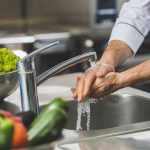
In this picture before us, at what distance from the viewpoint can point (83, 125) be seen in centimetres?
166

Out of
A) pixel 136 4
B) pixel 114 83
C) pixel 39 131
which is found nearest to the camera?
pixel 39 131

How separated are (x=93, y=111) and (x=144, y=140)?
0.56 meters

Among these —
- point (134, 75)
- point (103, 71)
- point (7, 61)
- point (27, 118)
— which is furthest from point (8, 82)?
point (27, 118)

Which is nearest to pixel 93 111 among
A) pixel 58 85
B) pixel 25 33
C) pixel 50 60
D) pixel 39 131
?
pixel 58 85

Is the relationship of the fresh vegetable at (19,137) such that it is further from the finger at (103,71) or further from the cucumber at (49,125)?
the finger at (103,71)

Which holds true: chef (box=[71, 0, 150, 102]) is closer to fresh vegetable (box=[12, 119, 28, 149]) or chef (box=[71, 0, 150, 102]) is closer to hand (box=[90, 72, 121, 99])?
hand (box=[90, 72, 121, 99])

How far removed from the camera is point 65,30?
348cm

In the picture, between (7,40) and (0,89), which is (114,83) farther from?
(7,40)

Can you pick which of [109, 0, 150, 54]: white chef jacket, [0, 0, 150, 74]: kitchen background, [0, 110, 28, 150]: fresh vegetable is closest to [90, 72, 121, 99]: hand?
[109, 0, 150, 54]: white chef jacket

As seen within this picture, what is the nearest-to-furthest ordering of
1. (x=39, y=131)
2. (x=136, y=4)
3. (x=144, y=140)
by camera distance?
(x=39, y=131) → (x=144, y=140) → (x=136, y=4)

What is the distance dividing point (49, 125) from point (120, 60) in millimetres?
973

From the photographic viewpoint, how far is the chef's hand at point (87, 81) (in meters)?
1.39

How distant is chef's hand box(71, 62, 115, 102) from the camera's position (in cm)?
139

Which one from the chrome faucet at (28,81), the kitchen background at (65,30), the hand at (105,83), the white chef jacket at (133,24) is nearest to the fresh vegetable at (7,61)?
the chrome faucet at (28,81)
